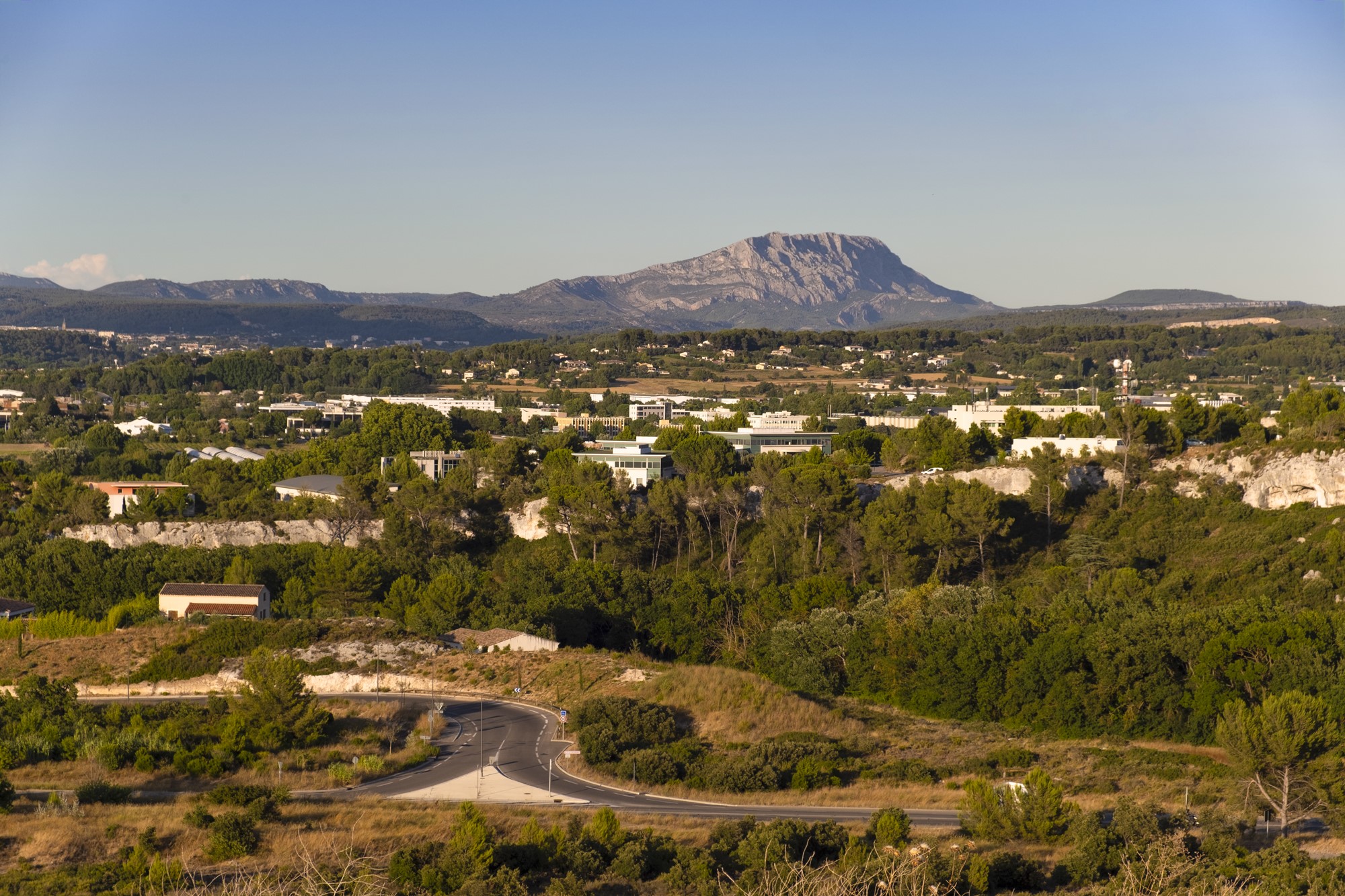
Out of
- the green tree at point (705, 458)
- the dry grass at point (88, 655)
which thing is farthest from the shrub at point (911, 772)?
the green tree at point (705, 458)

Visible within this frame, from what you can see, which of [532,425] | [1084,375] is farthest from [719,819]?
[1084,375]

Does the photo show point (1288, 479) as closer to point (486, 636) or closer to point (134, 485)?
point (486, 636)

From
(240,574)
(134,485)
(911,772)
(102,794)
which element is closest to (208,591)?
(240,574)

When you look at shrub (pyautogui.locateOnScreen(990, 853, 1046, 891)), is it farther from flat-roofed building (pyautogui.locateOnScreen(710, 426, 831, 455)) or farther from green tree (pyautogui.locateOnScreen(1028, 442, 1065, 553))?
flat-roofed building (pyautogui.locateOnScreen(710, 426, 831, 455))

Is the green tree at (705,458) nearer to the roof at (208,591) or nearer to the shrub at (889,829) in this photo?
the roof at (208,591)

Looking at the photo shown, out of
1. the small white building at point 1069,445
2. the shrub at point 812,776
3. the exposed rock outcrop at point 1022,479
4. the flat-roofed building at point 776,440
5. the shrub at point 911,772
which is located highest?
the small white building at point 1069,445

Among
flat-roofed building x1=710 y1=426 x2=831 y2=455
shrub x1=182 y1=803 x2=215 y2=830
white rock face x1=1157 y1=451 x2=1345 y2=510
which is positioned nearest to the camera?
shrub x1=182 y1=803 x2=215 y2=830

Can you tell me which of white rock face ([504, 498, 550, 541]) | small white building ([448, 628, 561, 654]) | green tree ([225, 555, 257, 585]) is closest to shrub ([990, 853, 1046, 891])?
small white building ([448, 628, 561, 654])
